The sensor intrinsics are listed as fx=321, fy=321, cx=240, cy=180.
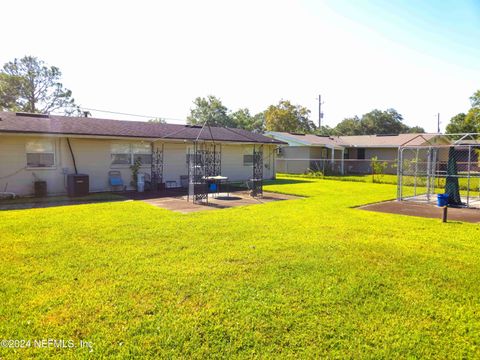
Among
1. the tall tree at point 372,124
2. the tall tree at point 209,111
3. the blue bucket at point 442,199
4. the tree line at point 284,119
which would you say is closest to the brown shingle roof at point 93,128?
the blue bucket at point 442,199

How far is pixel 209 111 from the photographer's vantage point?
2127 inches

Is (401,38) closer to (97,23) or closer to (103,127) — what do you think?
(97,23)

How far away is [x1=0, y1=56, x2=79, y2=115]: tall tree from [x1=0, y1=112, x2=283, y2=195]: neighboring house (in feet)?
104

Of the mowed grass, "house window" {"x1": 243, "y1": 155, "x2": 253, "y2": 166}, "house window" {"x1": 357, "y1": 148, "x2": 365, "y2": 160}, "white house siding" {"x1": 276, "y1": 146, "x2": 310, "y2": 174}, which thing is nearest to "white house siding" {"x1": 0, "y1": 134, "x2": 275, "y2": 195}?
"house window" {"x1": 243, "y1": 155, "x2": 253, "y2": 166}

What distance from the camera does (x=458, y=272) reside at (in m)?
4.80

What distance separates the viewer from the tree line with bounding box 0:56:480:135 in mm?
39938

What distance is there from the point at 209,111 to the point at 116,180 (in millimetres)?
41457

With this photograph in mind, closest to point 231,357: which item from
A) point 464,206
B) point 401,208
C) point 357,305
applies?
point 357,305

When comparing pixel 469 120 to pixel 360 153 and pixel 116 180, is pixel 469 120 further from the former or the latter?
pixel 116 180

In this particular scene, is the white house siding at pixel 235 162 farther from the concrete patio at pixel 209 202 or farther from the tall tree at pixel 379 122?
the tall tree at pixel 379 122

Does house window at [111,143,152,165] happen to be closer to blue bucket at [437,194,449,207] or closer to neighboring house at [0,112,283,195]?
neighboring house at [0,112,283,195]

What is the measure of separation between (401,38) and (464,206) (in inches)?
247

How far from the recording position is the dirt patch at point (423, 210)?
923 cm

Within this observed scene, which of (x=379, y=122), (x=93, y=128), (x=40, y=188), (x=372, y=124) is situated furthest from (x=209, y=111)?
(x=40, y=188)
